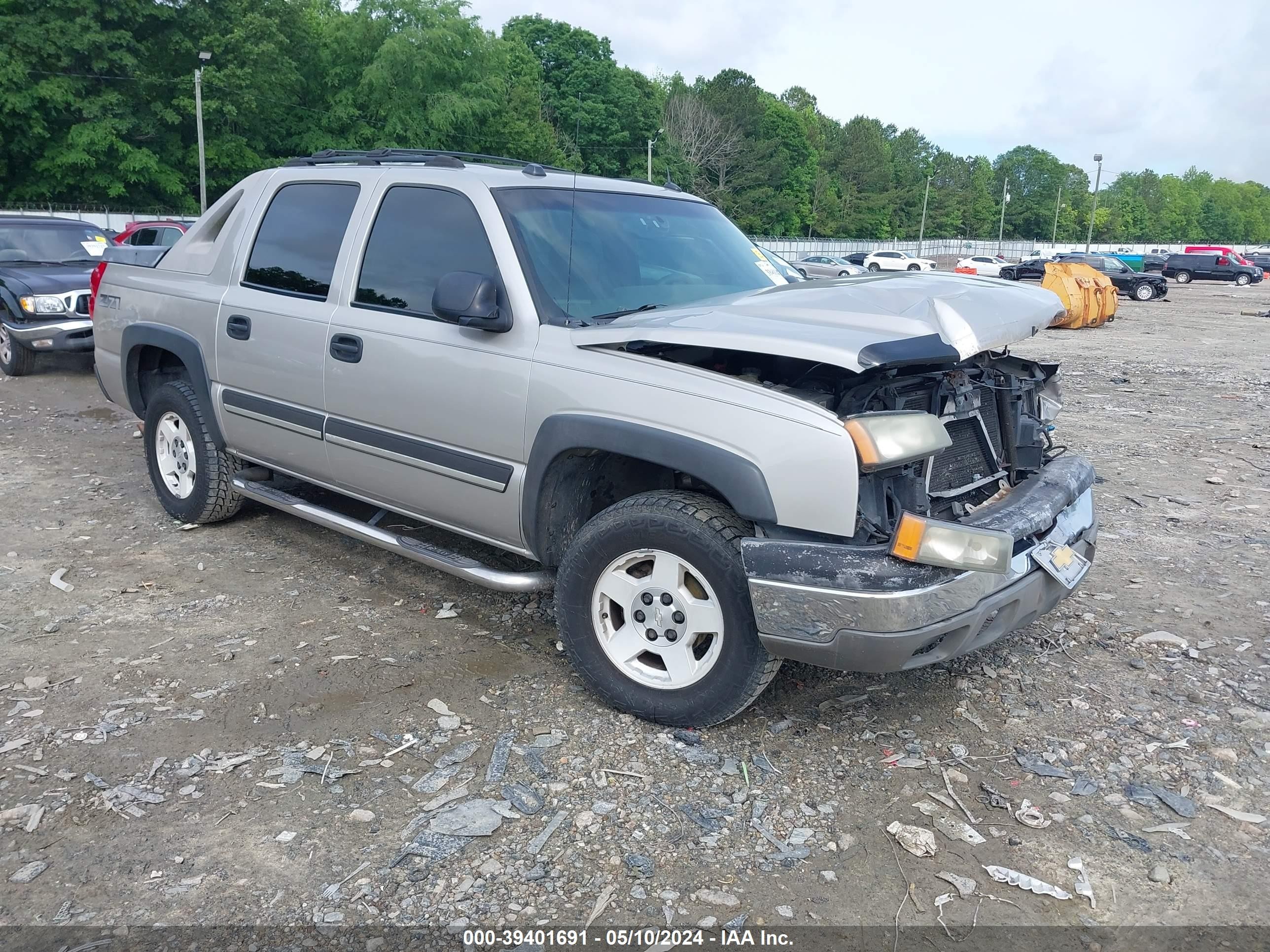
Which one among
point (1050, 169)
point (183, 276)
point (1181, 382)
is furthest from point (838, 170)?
point (183, 276)

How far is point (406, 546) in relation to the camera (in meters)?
4.24

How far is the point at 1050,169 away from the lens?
137375 mm

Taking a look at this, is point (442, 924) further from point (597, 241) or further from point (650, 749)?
point (597, 241)

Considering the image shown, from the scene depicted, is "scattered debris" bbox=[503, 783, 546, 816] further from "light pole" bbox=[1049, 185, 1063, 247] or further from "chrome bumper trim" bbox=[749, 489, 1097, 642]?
"light pole" bbox=[1049, 185, 1063, 247]

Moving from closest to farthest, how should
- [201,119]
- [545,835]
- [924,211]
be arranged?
[545,835]
[201,119]
[924,211]

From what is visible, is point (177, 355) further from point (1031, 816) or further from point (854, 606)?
point (1031, 816)

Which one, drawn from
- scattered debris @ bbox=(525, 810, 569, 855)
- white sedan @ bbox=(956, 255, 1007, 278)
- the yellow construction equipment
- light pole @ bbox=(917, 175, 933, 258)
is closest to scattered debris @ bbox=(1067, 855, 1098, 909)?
scattered debris @ bbox=(525, 810, 569, 855)

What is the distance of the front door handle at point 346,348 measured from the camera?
4230mm

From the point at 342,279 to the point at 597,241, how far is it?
47.3 inches

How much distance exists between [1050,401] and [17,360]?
10.8 meters

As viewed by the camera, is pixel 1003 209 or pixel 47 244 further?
pixel 1003 209

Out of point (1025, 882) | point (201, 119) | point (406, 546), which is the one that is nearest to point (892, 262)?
point (201, 119)

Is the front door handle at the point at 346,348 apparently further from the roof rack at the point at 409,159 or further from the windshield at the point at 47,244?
the windshield at the point at 47,244

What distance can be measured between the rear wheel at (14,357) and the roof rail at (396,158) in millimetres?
7537
